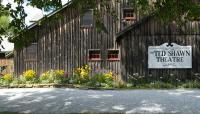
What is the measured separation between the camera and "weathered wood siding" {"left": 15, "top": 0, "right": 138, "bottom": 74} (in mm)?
32062

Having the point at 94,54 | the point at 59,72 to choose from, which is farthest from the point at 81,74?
the point at 94,54

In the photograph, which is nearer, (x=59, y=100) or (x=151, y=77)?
(x=59, y=100)

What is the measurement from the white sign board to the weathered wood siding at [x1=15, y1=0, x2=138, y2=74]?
11.0 feet

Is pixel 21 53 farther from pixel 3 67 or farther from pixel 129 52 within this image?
pixel 3 67

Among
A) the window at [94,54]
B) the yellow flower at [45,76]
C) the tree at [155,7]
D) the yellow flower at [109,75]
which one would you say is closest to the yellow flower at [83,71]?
the window at [94,54]

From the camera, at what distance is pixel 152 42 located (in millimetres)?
29172

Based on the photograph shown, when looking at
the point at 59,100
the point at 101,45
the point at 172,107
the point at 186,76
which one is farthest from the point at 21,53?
the point at 172,107

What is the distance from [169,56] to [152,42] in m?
1.39

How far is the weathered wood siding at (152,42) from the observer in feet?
94.8

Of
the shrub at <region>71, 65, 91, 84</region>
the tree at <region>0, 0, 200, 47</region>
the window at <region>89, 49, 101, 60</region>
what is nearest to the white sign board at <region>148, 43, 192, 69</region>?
the shrub at <region>71, 65, 91, 84</region>

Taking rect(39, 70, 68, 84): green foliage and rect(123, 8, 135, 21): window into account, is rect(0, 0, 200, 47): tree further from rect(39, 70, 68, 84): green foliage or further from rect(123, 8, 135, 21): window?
rect(123, 8, 135, 21): window

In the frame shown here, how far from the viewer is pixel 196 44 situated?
29.0m

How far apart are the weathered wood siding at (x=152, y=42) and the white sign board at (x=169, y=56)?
25cm

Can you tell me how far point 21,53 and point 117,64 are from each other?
23.2ft
